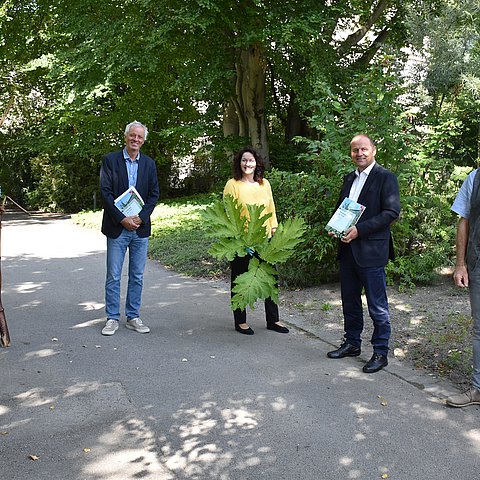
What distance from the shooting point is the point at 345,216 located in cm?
536

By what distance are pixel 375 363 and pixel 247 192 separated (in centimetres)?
214

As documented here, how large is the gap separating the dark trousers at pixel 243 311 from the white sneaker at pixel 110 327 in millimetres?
1269

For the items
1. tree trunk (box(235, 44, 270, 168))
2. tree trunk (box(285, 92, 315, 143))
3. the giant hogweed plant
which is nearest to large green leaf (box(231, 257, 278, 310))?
the giant hogweed plant

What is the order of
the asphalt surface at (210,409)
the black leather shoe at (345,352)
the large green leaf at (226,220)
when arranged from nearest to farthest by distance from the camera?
the asphalt surface at (210,409), the black leather shoe at (345,352), the large green leaf at (226,220)

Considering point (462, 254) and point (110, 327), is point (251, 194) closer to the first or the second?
point (110, 327)

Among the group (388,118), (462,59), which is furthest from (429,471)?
(462,59)

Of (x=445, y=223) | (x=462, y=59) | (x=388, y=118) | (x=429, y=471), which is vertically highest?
(x=462, y=59)

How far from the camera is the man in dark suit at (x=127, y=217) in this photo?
6410mm

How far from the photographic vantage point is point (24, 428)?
4.17 m

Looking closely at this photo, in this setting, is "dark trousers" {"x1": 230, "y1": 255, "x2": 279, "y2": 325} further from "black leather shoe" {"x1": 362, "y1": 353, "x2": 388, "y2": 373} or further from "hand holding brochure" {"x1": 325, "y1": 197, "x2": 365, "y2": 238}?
"black leather shoe" {"x1": 362, "y1": 353, "x2": 388, "y2": 373}

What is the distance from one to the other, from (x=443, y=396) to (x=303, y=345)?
1672mm

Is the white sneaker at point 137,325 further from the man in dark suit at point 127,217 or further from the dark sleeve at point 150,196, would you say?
the dark sleeve at point 150,196

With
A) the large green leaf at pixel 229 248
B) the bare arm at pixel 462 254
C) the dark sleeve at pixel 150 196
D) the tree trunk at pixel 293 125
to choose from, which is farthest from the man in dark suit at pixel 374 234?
the tree trunk at pixel 293 125

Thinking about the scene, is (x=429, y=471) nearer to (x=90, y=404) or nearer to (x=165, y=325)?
(x=90, y=404)
